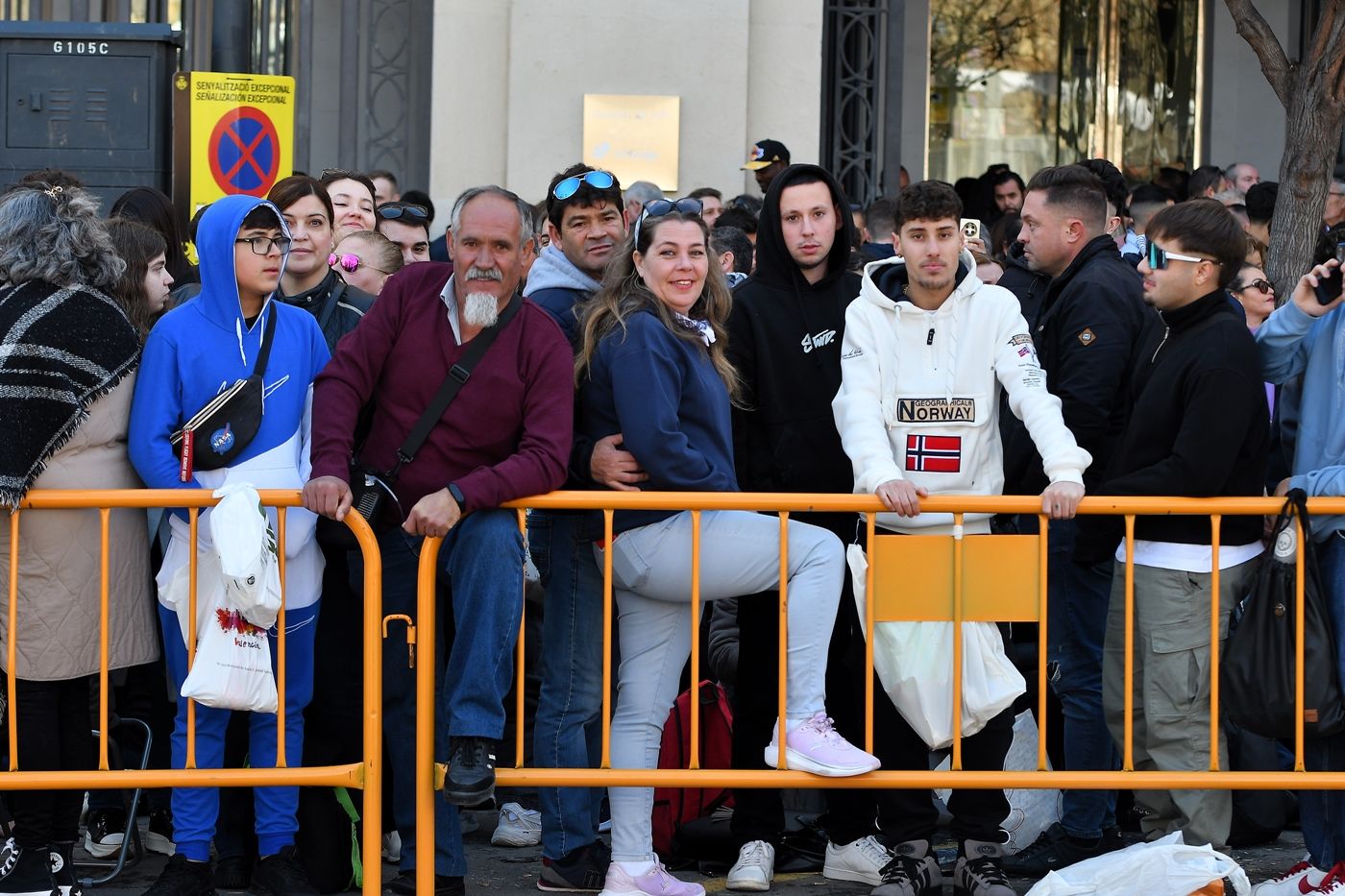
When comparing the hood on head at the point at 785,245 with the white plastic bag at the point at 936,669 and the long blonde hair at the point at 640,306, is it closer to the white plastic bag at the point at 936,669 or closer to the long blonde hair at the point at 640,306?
the long blonde hair at the point at 640,306

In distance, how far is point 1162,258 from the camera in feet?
18.5

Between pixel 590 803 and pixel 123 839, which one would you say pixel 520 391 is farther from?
pixel 123 839

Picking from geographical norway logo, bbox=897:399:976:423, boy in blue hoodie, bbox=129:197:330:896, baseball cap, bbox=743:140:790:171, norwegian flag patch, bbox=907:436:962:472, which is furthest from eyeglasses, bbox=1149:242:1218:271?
baseball cap, bbox=743:140:790:171

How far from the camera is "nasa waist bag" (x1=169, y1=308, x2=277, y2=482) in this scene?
17.6ft

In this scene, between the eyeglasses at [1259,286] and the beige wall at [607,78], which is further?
the beige wall at [607,78]

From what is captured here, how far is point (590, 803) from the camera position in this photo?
596cm

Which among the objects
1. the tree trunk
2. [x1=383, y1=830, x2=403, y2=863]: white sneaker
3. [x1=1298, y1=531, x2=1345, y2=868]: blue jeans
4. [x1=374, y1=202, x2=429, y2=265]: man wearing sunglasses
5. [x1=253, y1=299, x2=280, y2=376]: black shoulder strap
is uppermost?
the tree trunk

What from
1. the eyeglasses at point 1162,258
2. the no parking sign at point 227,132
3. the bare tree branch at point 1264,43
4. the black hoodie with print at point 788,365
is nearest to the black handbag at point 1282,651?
the eyeglasses at point 1162,258

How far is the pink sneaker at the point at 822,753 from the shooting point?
17.2 ft

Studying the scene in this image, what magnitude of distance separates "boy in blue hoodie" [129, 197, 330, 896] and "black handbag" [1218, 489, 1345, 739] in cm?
Answer: 290

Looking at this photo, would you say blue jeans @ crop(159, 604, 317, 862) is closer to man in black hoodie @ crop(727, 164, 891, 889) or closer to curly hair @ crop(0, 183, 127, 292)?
curly hair @ crop(0, 183, 127, 292)

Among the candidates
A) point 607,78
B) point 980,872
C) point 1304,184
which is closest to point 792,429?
A: point 980,872

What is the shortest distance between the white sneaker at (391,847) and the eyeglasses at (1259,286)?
4011mm

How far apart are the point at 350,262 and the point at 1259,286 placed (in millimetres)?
3657
